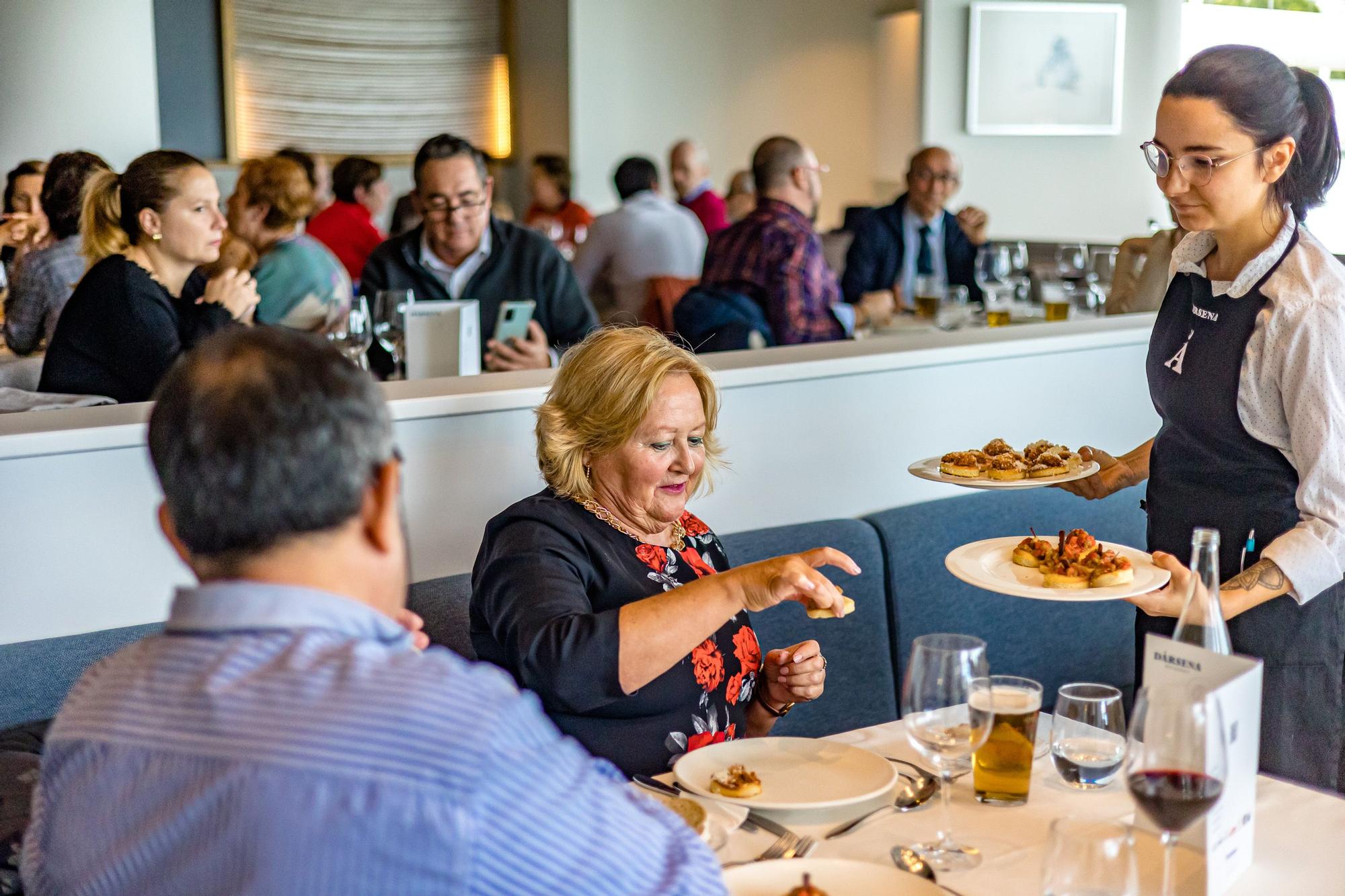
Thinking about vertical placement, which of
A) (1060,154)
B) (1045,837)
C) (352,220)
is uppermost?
(1060,154)

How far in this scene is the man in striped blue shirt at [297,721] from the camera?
2.71ft

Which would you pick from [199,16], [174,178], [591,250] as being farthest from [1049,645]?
[199,16]

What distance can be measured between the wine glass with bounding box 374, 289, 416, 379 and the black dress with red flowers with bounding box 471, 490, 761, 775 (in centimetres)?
120

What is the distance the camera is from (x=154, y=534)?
6.80 feet

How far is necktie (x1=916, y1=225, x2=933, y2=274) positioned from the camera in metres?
5.29

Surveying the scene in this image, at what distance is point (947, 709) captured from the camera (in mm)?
1326

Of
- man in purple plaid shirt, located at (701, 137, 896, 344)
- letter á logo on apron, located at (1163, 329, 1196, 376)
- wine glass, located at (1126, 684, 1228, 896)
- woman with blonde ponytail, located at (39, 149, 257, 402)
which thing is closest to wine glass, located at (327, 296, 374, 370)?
woman with blonde ponytail, located at (39, 149, 257, 402)

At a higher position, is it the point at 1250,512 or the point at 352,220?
the point at 352,220

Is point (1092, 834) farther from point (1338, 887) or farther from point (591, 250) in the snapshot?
point (591, 250)

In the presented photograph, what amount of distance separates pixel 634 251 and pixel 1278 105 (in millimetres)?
3721

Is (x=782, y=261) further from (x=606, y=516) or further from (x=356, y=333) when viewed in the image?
(x=606, y=516)

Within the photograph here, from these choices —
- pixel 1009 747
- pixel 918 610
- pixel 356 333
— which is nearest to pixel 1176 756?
pixel 1009 747

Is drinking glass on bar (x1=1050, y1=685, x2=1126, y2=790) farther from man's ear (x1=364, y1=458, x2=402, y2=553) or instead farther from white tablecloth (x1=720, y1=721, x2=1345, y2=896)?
man's ear (x1=364, y1=458, x2=402, y2=553)

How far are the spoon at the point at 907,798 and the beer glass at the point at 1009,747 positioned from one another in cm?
5
